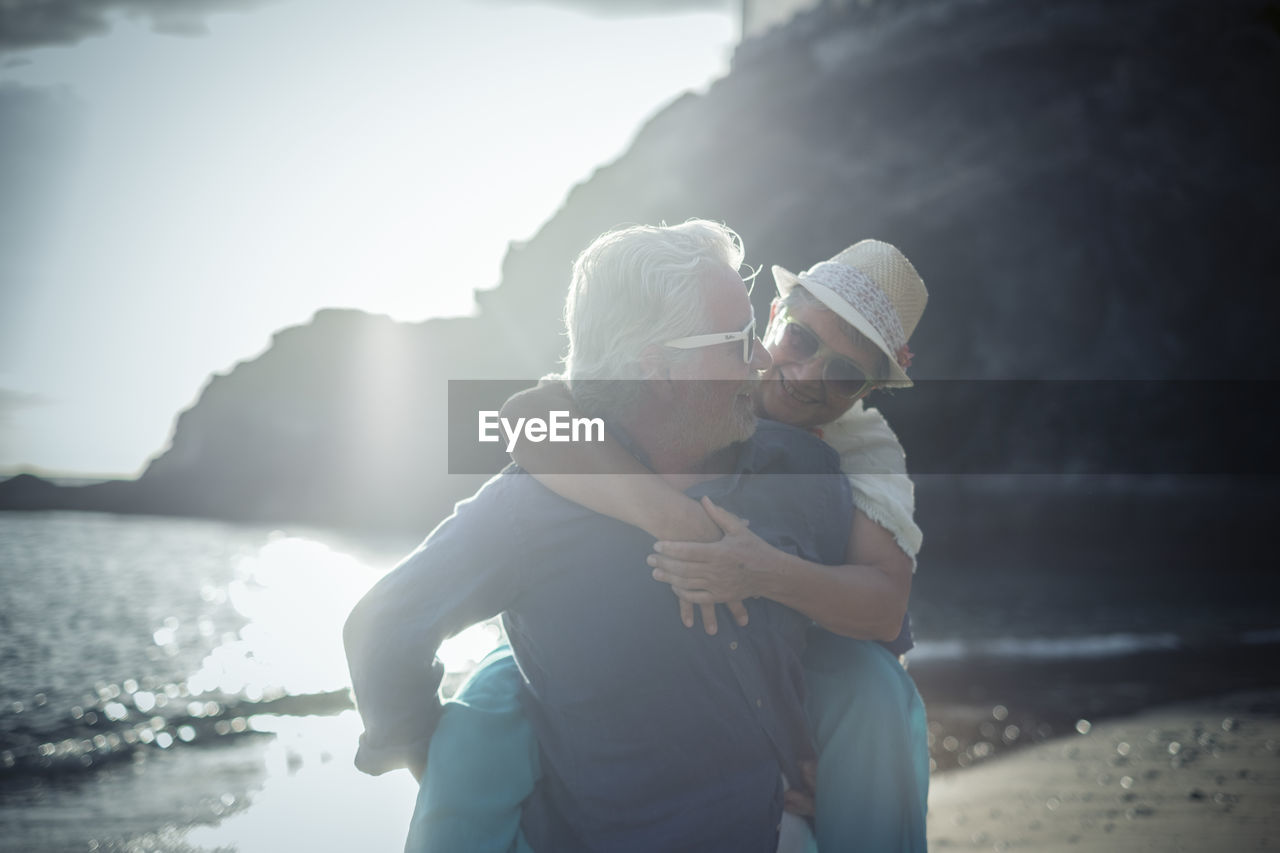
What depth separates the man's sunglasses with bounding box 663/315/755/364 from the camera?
1801 millimetres

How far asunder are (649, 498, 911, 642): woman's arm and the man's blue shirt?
0.09 metres

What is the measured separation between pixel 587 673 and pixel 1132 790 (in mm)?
5133

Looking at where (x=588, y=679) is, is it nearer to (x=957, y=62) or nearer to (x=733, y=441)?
(x=733, y=441)

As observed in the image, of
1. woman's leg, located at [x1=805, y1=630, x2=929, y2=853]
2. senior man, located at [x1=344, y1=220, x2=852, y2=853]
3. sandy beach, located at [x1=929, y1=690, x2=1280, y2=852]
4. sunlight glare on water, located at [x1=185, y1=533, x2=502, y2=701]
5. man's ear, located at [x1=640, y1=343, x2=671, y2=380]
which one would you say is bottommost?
sunlight glare on water, located at [x1=185, y1=533, x2=502, y2=701]

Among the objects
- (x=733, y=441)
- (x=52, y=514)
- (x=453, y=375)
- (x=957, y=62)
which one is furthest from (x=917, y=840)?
(x=52, y=514)

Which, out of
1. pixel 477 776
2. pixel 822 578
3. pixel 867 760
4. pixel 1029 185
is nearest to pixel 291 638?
pixel 477 776

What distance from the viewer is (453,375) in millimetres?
38875

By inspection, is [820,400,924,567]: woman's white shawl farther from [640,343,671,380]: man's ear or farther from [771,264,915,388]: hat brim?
[640,343,671,380]: man's ear

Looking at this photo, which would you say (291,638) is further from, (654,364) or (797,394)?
(654,364)

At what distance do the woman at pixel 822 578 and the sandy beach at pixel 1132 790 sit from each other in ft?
10.5

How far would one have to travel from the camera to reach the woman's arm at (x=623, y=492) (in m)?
1.79

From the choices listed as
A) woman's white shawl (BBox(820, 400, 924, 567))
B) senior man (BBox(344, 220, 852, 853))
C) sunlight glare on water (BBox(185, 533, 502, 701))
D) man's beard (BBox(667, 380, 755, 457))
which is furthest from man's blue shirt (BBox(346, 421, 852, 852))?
sunlight glare on water (BBox(185, 533, 502, 701))

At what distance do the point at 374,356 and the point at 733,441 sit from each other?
5140cm

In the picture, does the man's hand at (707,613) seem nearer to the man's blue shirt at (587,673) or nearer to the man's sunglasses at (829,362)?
the man's blue shirt at (587,673)
